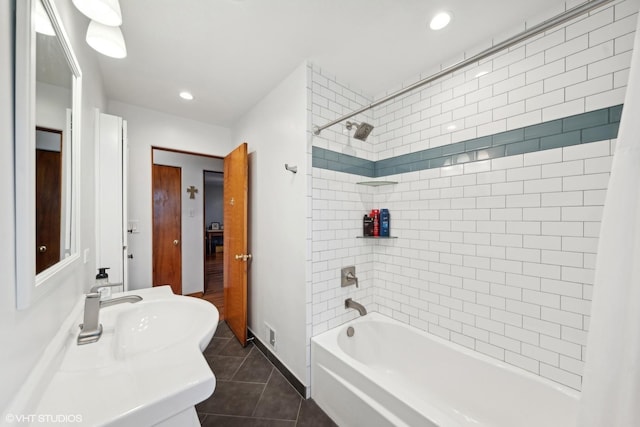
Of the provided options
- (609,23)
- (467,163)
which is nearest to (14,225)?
(467,163)

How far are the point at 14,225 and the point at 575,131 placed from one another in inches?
89.4

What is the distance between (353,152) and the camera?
2066 millimetres

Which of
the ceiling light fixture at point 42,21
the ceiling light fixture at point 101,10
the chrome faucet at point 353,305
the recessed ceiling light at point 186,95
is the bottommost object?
the chrome faucet at point 353,305

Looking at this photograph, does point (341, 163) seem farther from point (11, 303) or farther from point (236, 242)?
point (11, 303)

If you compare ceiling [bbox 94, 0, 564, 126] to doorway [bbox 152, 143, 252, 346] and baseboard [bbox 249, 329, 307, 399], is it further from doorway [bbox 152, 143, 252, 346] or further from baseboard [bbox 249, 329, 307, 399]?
baseboard [bbox 249, 329, 307, 399]

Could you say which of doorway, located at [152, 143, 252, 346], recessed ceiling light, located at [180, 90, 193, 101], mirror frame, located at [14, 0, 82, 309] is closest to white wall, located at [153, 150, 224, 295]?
doorway, located at [152, 143, 252, 346]

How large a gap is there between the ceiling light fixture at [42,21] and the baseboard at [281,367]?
2.25 meters

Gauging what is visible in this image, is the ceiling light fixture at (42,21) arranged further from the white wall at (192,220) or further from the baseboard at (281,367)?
the white wall at (192,220)

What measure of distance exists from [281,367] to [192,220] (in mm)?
2757

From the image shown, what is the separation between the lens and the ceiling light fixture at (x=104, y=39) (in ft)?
3.59

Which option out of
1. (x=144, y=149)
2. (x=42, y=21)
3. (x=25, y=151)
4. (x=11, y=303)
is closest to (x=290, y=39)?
(x=42, y=21)

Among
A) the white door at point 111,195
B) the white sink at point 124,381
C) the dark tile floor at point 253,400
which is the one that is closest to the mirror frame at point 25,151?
the white sink at point 124,381

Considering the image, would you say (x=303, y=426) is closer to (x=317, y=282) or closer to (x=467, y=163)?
(x=317, y=282)

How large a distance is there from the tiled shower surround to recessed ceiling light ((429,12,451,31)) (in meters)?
0.38
